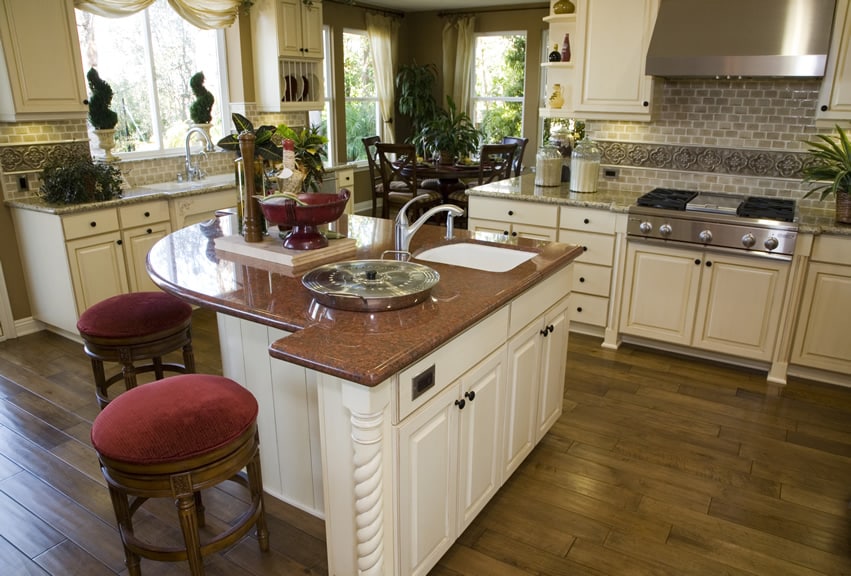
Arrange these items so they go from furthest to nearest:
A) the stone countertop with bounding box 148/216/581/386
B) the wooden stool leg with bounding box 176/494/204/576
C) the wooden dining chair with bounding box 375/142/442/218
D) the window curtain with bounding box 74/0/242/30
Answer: the wooden dining chair with bounding box 375/142/442/218 < the window curtain with bounding box 74/0/242/30 < the wooden stool leg with bounding box 176/494/204/576 < the stone countertop with bounding box 148/216/581/386

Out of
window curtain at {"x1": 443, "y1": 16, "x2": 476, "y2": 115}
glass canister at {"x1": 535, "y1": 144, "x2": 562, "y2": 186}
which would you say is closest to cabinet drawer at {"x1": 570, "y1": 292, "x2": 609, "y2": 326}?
glass canister at {"x1": 535, "y1": 144, "x2": 562, "y2": 186}

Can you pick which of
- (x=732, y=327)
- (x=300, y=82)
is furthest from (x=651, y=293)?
(x=300, y=82)

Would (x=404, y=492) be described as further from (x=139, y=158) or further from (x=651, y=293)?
(x=139, y=158)

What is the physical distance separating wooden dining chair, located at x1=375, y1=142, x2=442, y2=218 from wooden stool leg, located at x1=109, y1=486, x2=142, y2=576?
14.4 feet

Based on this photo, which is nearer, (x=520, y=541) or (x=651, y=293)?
(x=520, y=541)

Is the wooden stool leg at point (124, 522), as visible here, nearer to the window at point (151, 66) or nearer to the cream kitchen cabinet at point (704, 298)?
the cream kitchen cabinet at point (704, 298)

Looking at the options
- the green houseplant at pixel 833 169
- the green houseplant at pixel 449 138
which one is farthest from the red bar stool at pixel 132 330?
the green houseplant at pixel 449 138

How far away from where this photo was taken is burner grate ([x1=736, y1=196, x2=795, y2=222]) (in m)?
3.26

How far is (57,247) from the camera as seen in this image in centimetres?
379

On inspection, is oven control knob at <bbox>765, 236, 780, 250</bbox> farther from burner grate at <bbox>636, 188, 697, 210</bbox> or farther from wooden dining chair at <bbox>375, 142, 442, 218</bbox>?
wooden dining chair at <bbox>375, 142, 442, 218</bbox>

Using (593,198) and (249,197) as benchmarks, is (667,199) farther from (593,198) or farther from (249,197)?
(249,197)

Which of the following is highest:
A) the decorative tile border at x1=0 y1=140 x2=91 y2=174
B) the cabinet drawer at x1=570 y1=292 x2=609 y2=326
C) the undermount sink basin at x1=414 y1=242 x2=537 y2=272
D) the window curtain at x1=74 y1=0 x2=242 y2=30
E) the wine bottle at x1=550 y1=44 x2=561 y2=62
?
the window curtain at x1=74 y1=0 x2=242 y2=30

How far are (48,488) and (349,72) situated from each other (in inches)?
251

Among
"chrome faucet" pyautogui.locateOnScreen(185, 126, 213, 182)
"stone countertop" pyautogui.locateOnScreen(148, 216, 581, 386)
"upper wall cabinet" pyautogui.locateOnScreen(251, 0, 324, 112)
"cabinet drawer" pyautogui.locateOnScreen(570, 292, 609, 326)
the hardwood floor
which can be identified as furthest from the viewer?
"upper wall cabinet" pyautogui.locateOnScreen(251, 0, 324, 112)
